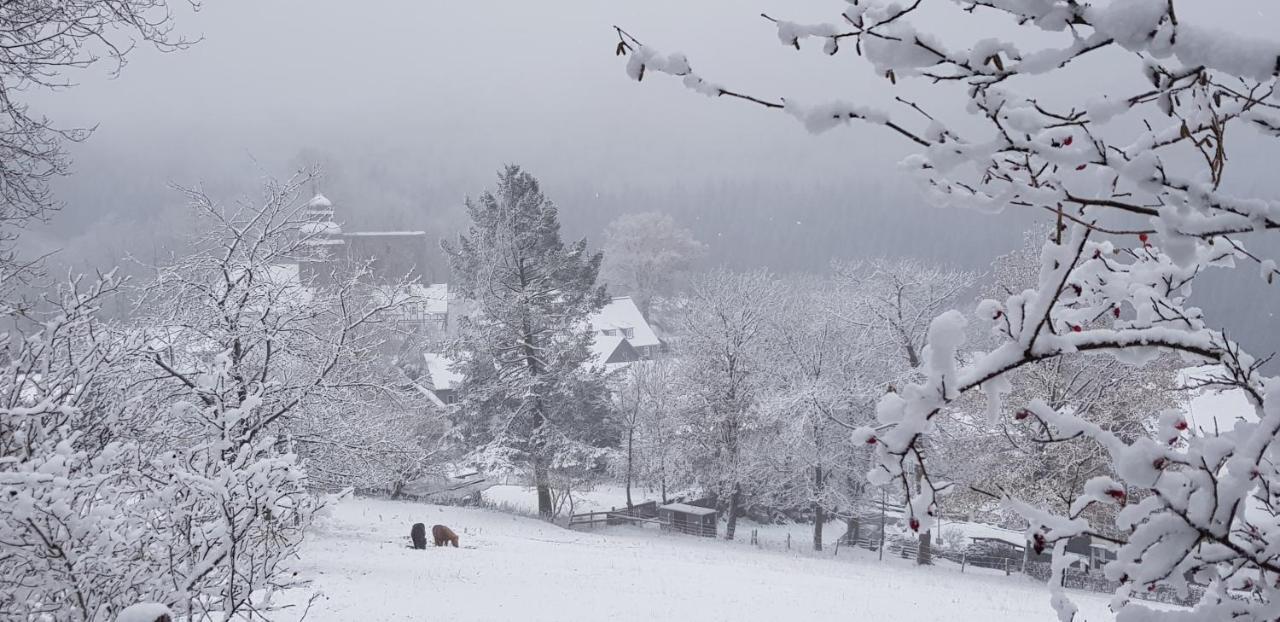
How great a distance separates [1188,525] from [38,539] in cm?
459

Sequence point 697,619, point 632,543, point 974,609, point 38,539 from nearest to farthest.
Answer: point 38,539
point 697,619
point 974,609
point 632,543

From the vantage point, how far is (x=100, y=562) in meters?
3.75

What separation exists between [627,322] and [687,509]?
84.9 feet

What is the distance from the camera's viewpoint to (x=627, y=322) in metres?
50.6

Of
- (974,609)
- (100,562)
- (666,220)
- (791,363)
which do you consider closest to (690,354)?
(791,363)

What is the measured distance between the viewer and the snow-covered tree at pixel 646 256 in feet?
198

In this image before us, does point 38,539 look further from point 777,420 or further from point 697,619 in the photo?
point 777,420

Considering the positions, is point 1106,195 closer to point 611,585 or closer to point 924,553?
point 611,585

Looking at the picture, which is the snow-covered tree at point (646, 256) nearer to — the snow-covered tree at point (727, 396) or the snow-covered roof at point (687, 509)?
the snow-covered roof at point (687, 509)

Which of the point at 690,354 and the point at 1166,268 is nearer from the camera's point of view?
the point at 1166,268

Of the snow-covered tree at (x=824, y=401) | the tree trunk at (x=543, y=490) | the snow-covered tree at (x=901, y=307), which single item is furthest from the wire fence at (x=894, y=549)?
the snow-covered tree at (x=824, y=401)

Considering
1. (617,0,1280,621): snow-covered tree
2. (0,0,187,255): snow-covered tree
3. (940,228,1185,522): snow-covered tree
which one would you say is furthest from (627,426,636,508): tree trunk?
(617,0,1280,621): snow-covered tree

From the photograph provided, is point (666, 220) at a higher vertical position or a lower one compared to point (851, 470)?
higher

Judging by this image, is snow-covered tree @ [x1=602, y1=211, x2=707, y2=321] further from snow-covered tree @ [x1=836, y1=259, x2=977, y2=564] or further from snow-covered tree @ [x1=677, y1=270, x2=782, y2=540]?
snow-covered tree @ [x1=836, y1=259, x2=977, y2=564]
